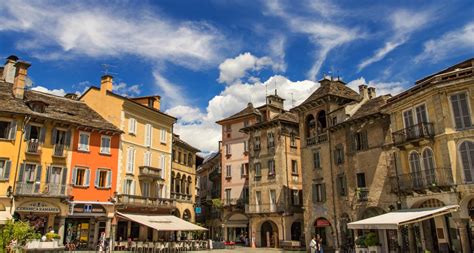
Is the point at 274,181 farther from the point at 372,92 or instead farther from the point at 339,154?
the point at 372,92

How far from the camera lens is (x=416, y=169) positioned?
84.7 feet

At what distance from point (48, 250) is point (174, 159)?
23827 millimetres

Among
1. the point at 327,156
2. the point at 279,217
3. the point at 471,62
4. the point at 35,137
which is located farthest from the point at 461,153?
the point at 35,137

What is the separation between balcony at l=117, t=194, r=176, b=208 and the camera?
34.5 m

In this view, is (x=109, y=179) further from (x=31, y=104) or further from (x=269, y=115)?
(x=269, y=115)

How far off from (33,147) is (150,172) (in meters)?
11.4

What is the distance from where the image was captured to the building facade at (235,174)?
48.3 m

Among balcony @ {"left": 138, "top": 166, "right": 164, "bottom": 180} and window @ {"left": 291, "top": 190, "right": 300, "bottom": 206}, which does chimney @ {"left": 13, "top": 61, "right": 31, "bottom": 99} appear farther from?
window @ {"left": 291, "top": 190, "right": 300, "bottom": 206}

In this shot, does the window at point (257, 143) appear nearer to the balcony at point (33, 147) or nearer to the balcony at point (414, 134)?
the balcony at point (414, 134)

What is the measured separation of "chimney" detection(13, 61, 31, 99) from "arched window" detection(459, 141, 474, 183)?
31.9m

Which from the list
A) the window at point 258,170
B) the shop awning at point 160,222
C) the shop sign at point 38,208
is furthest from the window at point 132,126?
the window at point 258,170

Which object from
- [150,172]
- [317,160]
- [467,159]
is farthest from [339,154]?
[150,172]

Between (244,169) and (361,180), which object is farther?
(244,169)

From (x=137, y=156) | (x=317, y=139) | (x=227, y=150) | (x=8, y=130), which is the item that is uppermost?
(x=227, y=150)
